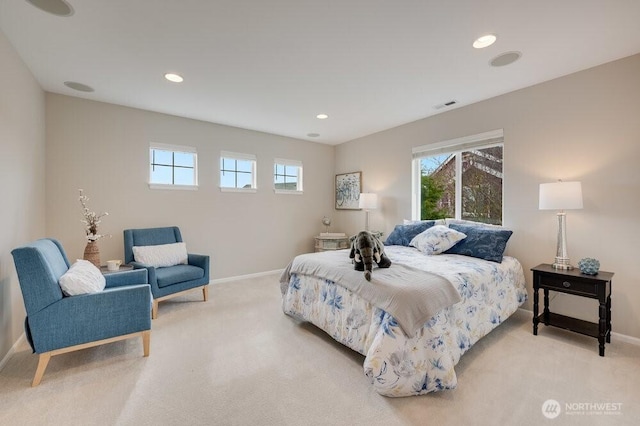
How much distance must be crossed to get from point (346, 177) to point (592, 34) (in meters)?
3.85

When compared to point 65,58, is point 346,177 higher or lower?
lower

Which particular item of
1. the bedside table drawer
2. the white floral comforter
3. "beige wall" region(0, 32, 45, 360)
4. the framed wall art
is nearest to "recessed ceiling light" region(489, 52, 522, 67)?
the white floral comforter

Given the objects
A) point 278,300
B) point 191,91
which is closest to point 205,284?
point 278,300

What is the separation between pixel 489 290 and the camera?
8.16 feet

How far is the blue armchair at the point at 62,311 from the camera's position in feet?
6.18

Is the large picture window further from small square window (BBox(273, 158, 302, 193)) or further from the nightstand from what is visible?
small square window (BBox(273, 158, 302, 193))

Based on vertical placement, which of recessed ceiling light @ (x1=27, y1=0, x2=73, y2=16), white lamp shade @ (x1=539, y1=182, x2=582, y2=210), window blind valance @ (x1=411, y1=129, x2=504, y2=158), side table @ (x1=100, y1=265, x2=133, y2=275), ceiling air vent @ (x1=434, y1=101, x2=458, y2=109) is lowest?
side table @ (x1=100, y1=265, x2=133, y2=275)

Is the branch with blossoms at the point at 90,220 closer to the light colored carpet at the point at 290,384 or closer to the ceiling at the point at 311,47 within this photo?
the light colored carpet at the point at 290,384

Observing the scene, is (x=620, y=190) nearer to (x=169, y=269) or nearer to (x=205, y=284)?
(x=205, y=284)

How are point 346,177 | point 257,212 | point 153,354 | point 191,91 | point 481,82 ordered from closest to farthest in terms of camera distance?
point 153,354
point 481,82
point 191,91
point 257,212
point 346,177

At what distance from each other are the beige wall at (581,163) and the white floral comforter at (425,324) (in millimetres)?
513

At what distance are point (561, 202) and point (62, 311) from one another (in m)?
4.19

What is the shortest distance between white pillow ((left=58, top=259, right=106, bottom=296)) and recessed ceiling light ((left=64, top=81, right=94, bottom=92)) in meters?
2.06

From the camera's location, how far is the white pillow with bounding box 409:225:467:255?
10.3 ft
